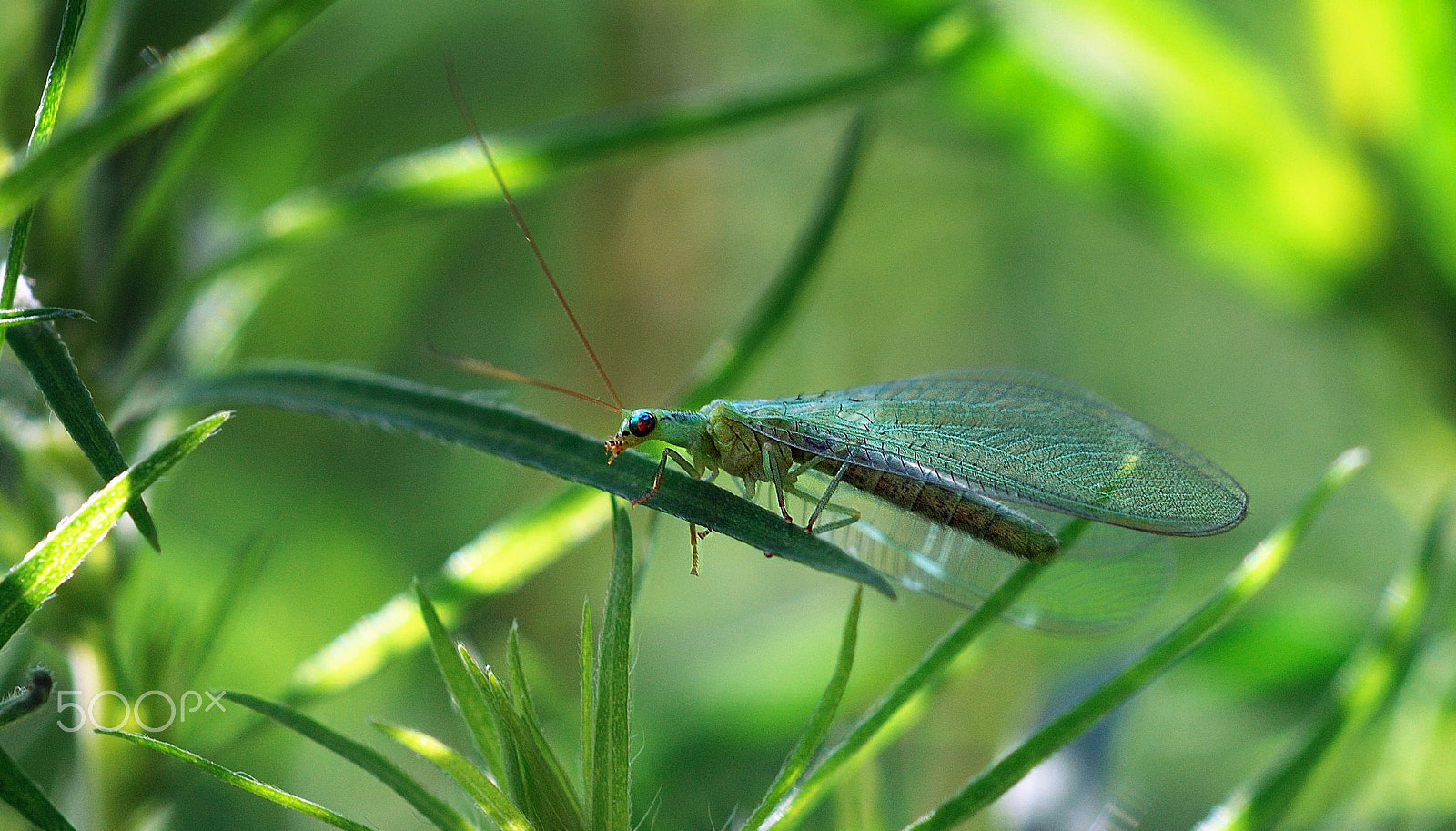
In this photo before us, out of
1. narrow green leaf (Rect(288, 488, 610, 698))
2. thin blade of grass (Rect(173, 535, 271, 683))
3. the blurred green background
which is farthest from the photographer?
the blurred green background

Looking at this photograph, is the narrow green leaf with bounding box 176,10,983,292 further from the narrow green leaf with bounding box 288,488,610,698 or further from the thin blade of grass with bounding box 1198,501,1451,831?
the thin blade of grass with bounding box 1198,501,1451,831

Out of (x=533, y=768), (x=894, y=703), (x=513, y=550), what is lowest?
(x=533, y=768)

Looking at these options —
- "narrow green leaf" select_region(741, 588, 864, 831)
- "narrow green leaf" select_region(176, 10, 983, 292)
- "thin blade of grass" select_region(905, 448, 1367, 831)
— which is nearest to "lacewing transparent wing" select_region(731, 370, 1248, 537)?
"thin blade of grass" select_region(905, 448, 1367, 831)

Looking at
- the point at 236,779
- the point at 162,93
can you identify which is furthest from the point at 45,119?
the point at 236,779

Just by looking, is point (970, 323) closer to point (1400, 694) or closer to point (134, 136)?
point (1400, 694)

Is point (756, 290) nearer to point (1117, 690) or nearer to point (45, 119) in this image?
point (1117, 690)

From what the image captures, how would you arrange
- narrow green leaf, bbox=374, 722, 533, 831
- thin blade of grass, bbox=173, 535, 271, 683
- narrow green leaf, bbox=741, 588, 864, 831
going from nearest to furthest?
narrow green leaf, bbox=374, 722, 533, 831
narrow green leaf, bbox=741, 588, 864, 831
thin blade of grass, bbox=173, 535, 271, 683

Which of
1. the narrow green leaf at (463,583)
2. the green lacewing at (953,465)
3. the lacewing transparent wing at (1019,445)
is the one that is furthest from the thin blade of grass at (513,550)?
the lacewing transparent wing at (1019,445)
